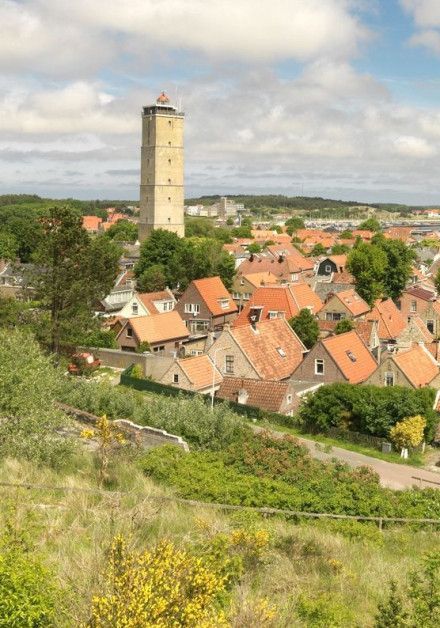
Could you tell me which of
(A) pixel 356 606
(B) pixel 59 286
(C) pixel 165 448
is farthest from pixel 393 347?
(A) pixel 356 606

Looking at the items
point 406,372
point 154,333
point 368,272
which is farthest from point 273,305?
point 406,372

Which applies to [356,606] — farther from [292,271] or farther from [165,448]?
[292,271]

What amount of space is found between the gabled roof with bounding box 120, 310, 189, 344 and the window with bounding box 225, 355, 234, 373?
9.83 meters

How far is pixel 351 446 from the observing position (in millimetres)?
31094

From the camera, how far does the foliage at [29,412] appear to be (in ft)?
55.2

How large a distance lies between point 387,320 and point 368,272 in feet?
33.8

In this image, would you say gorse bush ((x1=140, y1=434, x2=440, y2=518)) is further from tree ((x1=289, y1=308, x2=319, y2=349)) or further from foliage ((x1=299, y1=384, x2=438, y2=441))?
tree ((x1=289, y1=308, x2=319, y2=349))

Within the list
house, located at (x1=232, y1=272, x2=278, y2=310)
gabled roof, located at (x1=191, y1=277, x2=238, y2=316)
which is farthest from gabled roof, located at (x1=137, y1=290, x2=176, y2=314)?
house, located at (x1=232, y1=272, x2=278, y2=310)

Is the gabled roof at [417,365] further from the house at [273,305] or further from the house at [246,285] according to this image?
the house at [246,285]

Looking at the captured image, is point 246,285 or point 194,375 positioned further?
point 246,285

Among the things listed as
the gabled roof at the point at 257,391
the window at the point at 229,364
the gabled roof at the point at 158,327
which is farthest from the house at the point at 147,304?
the gabled roof at the point at 257,391

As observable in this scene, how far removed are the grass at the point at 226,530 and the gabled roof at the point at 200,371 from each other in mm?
21859

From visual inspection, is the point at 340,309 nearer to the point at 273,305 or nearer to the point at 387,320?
the point at 387,320

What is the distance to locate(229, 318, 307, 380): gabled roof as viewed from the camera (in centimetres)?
3850
